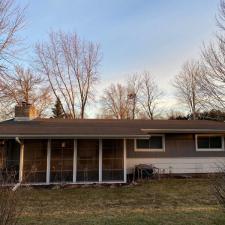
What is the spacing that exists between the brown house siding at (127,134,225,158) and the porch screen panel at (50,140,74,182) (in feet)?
10.6

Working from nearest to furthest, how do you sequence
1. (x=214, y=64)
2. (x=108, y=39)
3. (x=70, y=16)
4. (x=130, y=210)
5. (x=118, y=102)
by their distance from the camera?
(x=130, y=210)
(x=70, y=16)
(x=214, y=64)
(x=108, y=39)
(x=118, y=102)

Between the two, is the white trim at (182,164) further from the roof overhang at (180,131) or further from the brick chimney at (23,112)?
the brick chimney at (23,112)

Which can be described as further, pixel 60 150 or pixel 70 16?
pixel 70 16

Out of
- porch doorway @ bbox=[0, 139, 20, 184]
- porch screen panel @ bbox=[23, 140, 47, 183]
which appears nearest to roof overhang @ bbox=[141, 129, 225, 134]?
porch screen panel @ bbox=[23, 140, 47, 183]

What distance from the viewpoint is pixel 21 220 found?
5.95 m

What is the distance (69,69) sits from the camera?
30.2m

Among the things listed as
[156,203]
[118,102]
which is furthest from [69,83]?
[156,203]

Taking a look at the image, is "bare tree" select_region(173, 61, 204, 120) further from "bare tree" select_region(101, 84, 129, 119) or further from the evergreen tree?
the evergreen tree

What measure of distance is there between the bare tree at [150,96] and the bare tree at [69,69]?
9.72m

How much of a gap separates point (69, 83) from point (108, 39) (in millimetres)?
13050

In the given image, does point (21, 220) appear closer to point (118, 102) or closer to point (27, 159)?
point (27, 159)

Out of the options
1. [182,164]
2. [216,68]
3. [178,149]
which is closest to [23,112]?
[178,149]

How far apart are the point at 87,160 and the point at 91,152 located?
0.41 m

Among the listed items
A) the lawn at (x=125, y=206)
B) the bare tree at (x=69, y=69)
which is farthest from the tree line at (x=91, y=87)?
the lawn at (x=125, y=206)
